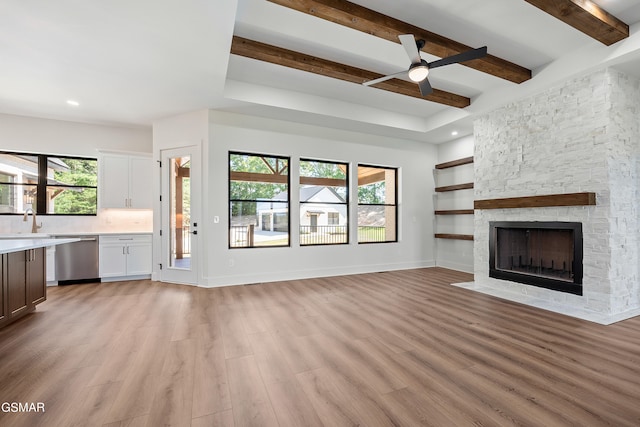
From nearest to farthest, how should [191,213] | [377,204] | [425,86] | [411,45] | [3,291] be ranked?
[411,45] → [3,291] → [425,86] → [191,213] → [377,204]

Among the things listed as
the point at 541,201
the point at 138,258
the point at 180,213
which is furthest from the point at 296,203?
the point at 541,201

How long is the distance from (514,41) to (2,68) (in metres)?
6.22

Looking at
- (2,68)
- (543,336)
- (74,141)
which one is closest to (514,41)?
(543,336)

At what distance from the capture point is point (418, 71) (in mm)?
3139

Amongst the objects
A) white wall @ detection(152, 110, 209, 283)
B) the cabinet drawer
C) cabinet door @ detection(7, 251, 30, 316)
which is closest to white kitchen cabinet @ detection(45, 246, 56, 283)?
the cabinet drawer

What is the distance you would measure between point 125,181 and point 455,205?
275 inches

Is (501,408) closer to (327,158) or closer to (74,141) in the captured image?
(327,158)

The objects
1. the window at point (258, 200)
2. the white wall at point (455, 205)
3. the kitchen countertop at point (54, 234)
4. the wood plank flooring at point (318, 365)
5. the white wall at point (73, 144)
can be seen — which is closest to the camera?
the wood plank flooring at point (318, 365)

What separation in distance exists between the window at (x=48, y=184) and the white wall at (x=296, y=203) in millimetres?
2691

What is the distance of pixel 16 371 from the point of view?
2191mm

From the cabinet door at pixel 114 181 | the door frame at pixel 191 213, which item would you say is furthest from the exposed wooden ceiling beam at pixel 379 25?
the cabinet door at pixel 114 181

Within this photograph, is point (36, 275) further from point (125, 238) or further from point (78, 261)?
point (125, 238)

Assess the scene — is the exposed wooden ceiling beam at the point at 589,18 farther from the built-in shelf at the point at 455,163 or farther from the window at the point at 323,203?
the window at the point at 323,203

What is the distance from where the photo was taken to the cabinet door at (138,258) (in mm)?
→ 5375
